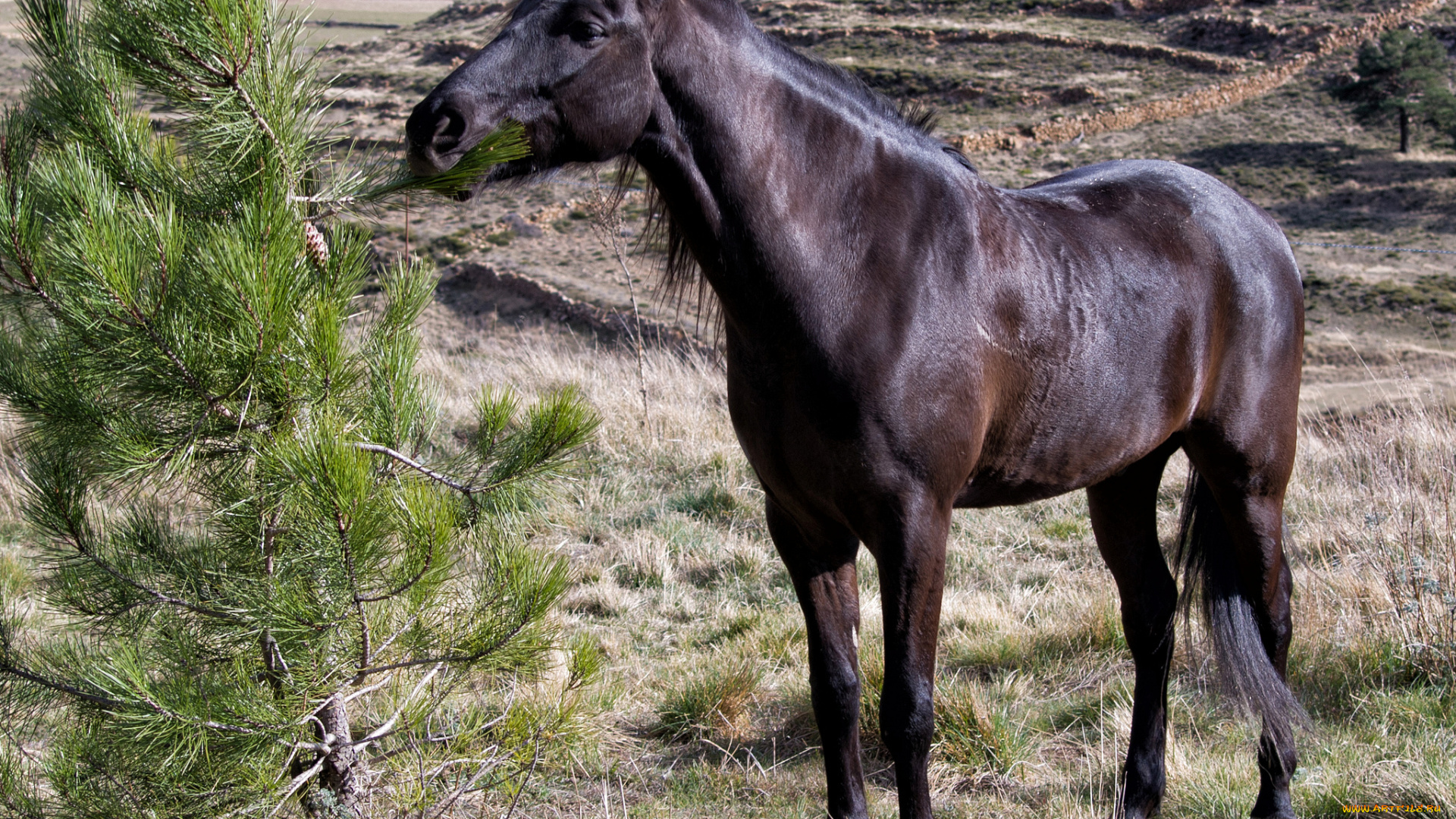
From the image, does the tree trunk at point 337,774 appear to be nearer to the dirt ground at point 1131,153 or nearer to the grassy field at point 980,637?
the grassy field at point 980,637

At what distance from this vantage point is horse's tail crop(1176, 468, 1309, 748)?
3.21 meters

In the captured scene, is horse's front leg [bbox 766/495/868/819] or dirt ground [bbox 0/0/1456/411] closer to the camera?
horse's front leg [bbox 766/495/868/819]

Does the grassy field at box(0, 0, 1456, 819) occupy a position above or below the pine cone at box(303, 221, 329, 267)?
below

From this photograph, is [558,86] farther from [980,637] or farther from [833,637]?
[980,637]

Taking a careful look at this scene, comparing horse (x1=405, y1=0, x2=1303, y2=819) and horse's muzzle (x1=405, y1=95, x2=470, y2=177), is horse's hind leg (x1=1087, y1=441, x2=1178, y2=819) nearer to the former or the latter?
horse (x1=405, y1=0, x2=1303, y2=819)

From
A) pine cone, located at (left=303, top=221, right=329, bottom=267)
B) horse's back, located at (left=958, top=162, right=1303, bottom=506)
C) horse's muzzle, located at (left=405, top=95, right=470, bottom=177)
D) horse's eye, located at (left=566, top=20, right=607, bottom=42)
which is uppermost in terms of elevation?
horse's eye, located at (left=566, top=20, right=607, bottom=42)

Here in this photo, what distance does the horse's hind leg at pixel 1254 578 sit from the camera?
3.15 meters

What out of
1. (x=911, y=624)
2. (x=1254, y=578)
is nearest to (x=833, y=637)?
(x=911, y=624)

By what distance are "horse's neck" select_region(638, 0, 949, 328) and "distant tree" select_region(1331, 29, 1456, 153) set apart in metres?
26.8

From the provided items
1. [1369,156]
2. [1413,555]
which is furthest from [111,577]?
[1369,156]

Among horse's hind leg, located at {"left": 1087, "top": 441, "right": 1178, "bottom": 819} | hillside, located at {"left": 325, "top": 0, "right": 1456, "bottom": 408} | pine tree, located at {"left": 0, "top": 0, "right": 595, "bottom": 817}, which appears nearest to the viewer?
pine tree, located at {"left": 0, "top": 0, "right": 595, "bottom": 817}

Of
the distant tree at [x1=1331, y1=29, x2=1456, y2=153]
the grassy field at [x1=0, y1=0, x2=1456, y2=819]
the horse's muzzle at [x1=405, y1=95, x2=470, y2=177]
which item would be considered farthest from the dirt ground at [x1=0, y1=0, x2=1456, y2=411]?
the grassy field at [x1=0, y1=0, x2=1456, y2=819]

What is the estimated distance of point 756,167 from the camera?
2391 millimetres

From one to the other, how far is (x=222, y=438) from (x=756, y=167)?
1.32 m
